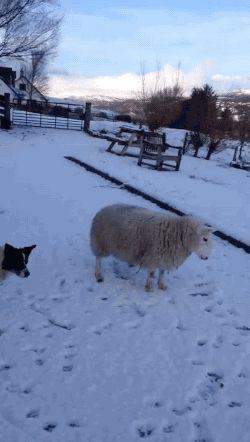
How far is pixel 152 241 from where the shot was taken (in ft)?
16.9

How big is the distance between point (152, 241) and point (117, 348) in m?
1.56

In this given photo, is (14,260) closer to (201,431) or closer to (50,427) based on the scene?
(50,427)

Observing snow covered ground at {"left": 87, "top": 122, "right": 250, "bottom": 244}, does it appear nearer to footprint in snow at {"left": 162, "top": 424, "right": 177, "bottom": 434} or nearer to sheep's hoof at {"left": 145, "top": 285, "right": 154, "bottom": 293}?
sheep's hoof at {"left": 145, "top": 285, "right": 154, "bottom": 293}

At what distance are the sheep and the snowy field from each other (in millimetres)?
394

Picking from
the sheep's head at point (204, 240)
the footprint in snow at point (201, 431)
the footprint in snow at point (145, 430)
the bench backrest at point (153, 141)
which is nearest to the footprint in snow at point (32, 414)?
the footprint in snow at point (145, 430)

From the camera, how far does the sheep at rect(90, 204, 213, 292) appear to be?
A: 512 centimetres

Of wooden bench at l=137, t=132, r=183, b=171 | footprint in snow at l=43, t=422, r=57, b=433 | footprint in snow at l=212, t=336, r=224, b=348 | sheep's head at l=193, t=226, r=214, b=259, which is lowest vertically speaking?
footprint in snow at l=43, t=422, r=57, b=433

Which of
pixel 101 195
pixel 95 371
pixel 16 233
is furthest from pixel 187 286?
pixel 101 195

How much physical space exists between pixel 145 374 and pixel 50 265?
259 centimetres

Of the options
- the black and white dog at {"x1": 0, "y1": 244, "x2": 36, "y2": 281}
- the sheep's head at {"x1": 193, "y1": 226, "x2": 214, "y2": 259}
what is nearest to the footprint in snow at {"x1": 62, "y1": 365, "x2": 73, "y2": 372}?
the black and white dog at {"x1": 0, "y1": 244, "x2": 36, "y2": 281}

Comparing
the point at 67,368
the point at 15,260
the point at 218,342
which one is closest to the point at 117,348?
the point at 67,368

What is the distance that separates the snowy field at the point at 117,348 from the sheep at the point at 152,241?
0.39 m

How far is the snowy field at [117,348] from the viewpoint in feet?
10.2

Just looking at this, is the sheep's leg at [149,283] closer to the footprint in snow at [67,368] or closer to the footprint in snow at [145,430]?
the footprint in snow at [67,368]
